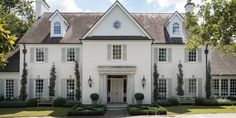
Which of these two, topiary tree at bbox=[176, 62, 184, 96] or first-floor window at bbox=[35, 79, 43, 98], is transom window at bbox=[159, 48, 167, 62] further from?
first-floor window at bbox=[35, 79, 43, 98]

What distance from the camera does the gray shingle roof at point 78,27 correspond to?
36.0 metres

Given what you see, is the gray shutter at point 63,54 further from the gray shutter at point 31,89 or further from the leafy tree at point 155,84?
the leafy tree at point 155,84

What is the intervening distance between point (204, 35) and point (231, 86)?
21.5 metres

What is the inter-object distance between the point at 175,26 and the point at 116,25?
688cm

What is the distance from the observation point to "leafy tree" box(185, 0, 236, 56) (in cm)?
1730

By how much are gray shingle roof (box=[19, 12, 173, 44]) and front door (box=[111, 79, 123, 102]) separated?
18.2ft

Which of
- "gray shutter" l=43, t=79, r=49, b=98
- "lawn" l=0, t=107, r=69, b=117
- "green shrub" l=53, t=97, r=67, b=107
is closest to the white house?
"gray shutter" l=43, t=79, r=49, b=98

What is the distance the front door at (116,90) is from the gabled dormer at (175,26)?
24.5 feet

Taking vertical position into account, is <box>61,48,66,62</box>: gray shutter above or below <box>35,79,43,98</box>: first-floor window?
above

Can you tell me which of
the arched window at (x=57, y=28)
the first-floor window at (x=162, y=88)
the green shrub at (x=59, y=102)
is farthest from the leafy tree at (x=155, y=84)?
the arched window at (x=57, y=28)

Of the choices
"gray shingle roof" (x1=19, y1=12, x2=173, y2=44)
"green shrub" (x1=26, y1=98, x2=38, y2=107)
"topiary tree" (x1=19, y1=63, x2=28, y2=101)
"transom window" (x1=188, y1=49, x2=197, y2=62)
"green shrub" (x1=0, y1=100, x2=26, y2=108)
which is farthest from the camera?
"gray shingle roof" (x1=19, y1=12, x2=173, y2=44)

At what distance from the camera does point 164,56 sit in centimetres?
3553

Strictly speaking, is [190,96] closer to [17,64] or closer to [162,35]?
[162,35]

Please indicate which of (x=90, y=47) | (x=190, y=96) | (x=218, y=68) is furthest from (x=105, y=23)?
(x=218, y=68)
